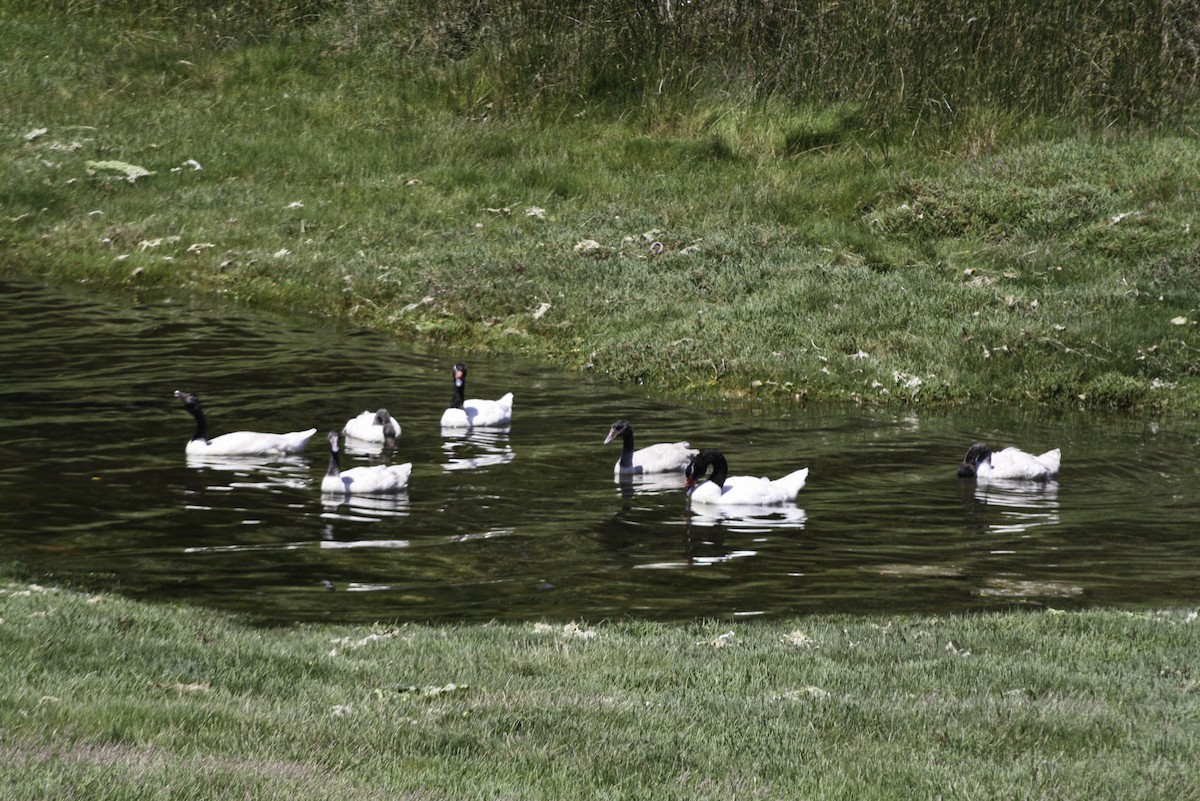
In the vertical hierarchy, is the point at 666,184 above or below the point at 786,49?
below

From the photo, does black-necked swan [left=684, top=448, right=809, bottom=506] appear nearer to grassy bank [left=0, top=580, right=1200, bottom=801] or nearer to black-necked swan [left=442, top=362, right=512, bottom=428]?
black-necked swan [left=442, top=362, right=512, bottom=428]

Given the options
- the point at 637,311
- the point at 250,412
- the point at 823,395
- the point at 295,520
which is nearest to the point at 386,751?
the point at 295,520

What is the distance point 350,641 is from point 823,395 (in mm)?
11977

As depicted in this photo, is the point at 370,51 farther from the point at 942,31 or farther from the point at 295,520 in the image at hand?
the point at 295,520

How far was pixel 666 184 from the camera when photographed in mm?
29438

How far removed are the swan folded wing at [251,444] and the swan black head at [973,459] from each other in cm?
794

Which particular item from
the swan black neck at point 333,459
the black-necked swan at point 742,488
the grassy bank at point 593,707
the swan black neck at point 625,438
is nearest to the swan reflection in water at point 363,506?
the swan black neck at point 333,459

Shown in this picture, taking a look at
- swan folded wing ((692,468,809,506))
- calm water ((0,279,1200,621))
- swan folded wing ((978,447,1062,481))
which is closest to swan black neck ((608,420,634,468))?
calm water ((0,279,1200,621))

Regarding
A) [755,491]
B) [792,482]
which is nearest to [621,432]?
[755,491]

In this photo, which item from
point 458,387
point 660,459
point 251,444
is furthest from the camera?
point 458,387

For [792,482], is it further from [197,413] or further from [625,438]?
[197,413]

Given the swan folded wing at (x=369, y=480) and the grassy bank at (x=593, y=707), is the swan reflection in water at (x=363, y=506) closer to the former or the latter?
the swan folded wing at (x=369, y=480)

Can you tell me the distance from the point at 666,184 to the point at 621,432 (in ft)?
42.1

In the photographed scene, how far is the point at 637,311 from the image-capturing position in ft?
79.3
